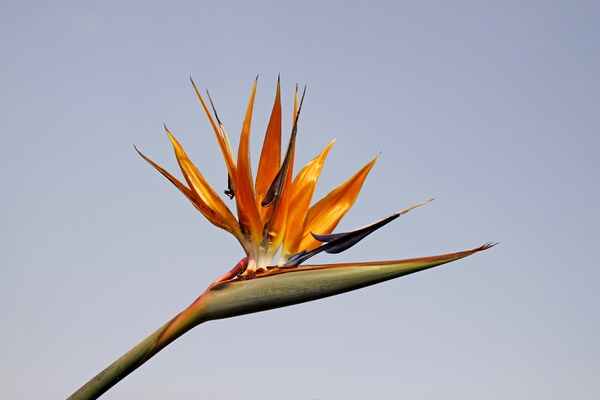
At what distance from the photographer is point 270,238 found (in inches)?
58.1

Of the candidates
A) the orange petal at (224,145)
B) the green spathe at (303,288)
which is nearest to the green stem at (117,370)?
the green spathe at (303,288)

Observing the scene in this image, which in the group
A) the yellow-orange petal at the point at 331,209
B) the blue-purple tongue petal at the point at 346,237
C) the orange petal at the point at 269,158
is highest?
the orange petal at the point at 269,158

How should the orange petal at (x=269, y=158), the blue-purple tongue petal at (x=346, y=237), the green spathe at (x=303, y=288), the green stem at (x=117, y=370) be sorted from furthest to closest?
the orange petal at (x=269, y=158) < the blue-purple tongue petal at (x=346, y=237) < the green spathe at (x=303, y=288) < the green stem at (x=117, y=370)

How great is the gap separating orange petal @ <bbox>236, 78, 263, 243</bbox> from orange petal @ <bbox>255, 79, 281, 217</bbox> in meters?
0.04

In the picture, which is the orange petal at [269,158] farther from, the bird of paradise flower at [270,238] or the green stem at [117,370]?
the green stem at [117,370]

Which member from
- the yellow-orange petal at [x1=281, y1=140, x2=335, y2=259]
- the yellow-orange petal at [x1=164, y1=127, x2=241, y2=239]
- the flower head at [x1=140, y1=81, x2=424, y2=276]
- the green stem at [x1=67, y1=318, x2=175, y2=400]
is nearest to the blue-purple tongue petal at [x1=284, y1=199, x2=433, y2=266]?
the flower head at [x1=140, y1=81, x2=424, y2=276]

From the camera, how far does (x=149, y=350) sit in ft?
3.70

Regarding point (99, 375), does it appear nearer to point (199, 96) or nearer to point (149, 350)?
point (149, 350)

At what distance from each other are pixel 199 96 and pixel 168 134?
0.16 meters

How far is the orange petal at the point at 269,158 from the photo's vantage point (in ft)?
4.85

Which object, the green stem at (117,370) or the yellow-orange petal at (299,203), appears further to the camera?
the yellow-orange petal at (299,203)

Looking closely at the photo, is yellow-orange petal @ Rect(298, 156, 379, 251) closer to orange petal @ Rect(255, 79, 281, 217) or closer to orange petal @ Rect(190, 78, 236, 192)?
orange petal @ Rect(255, 79, 281, 217)

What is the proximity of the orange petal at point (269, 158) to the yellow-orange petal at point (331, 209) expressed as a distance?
0.48ft

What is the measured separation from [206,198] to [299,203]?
279 millimetres
